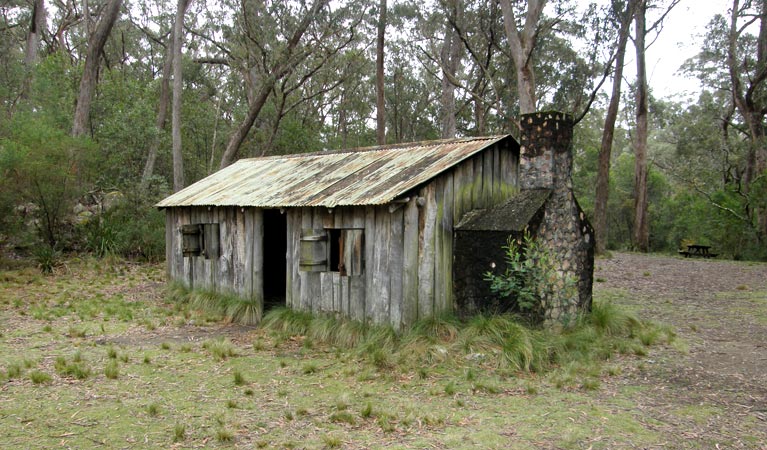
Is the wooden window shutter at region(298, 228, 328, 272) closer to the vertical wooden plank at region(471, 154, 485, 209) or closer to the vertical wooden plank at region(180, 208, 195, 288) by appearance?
the vertical wooden plank at region(471, 154, 485, 209)

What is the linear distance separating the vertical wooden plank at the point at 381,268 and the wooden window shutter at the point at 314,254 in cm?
97

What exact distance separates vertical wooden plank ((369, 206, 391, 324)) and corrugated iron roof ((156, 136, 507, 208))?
1.37 feet

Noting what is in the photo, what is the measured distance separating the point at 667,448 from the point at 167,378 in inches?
216

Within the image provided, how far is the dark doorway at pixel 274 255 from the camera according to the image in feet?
40.4

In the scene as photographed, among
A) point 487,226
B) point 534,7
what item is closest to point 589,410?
point 487,226

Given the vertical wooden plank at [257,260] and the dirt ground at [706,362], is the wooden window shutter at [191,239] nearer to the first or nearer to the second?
the vertical wooden plank at [257,260]

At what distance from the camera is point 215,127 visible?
1101 inches

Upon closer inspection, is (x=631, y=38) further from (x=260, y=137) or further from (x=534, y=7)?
(x=260, y=137)

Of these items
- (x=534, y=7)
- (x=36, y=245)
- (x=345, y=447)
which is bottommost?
(x=345, y=447)

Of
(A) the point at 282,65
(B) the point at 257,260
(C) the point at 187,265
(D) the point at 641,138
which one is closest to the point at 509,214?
(B) the point at 257,260

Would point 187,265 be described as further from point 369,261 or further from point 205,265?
point 369,261

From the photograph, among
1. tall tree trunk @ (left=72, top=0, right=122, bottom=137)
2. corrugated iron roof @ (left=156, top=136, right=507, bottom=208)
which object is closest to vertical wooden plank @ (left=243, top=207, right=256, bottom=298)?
corrugated iron roof @ (left=156, top=136, right=507, bottom=208)

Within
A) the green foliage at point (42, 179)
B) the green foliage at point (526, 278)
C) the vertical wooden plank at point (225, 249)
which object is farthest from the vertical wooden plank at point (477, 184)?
the green foliage at point (42, 179)

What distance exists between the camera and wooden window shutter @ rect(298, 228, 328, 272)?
8836 mm
